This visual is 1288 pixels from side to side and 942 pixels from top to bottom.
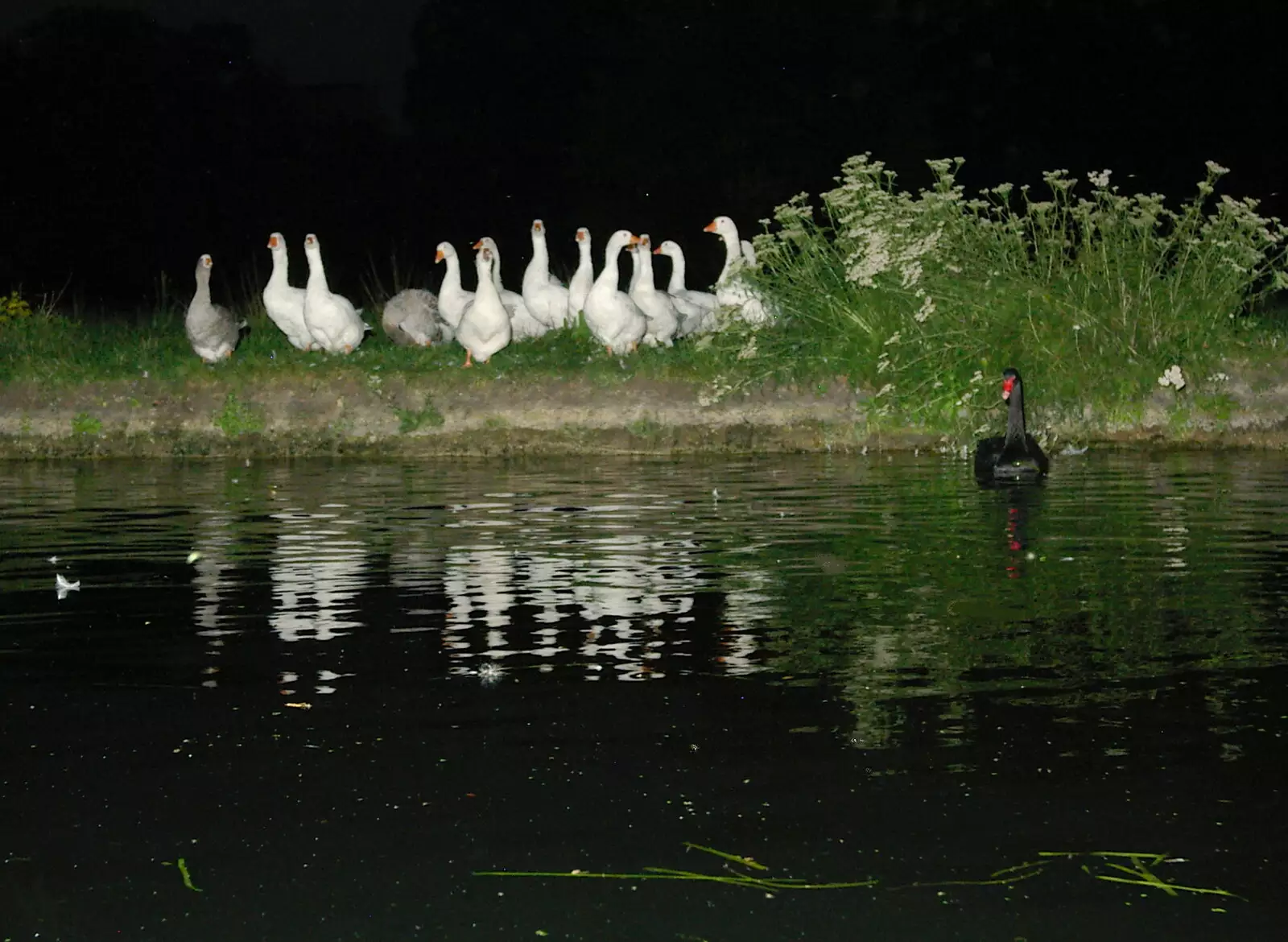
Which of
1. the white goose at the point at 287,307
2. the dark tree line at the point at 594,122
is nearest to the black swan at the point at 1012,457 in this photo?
the white goose at the point at 287,307

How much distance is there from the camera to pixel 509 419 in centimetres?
2352

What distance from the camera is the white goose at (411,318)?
2758 cm

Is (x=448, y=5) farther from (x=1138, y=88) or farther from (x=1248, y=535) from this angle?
(x=1248, y=535)

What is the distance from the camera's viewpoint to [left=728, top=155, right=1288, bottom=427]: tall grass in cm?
2325

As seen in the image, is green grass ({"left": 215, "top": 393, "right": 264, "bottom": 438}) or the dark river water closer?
the dark river water

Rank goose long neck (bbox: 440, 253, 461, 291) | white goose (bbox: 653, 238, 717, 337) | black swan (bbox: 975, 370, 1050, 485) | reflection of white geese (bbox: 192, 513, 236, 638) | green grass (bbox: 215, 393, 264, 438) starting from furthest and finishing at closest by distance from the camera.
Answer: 1. goose long neck (bbox: 440, 253, 461, 291)
2. white goose (bbox: 653, 238, 717, 337)
3. green grass (bbox: 215, 393, 264, 438)
4. black swan (bbox: 975, 370, 1050, 485)
5. reflection of white geese (bbox: 192, 513, 236, 638)

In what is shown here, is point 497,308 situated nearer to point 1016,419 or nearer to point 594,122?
point 1016,419

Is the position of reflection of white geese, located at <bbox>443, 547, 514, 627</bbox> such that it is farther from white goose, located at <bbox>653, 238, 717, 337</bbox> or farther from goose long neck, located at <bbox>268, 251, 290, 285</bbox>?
goose long neck, located at <bbox>268, 251, 290, 285</bbox>

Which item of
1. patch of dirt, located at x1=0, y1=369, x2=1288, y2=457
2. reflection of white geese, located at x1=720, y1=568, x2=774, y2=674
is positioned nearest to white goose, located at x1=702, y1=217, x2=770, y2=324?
patch of dirt, located at x1=0, y1=369, x2=1288, y2=457

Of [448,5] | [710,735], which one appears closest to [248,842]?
[710,735]

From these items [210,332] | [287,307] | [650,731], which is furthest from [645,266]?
[650,731]

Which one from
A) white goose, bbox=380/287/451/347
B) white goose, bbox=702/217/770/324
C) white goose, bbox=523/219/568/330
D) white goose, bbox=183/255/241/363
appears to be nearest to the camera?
white goose, bbox=702/217/770/324

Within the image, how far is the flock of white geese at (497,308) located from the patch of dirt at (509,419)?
1453 mm

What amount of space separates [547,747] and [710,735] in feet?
2.05
